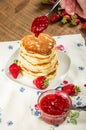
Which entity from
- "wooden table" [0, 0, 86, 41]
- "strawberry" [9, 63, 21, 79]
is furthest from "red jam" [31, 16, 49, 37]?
"wooden table" [0, 0, 86, 41]

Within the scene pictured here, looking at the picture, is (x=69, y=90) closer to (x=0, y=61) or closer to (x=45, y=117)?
(x=45, y=117)

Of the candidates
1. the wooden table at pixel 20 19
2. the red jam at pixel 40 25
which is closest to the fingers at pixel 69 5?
the red jam at pixel 40 25

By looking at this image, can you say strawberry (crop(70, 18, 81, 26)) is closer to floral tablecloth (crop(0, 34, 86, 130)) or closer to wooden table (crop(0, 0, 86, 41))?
wooden table (crop(0, 0, 86, 41))

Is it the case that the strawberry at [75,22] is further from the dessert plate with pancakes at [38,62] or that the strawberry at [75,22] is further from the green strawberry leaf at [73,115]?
the green strawberry leaf at [73,115]

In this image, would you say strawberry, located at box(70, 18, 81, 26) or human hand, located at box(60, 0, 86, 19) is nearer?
human hand, located at box(60, 0, 86, 19)

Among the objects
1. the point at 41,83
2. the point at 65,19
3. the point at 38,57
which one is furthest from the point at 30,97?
the point at 65,19

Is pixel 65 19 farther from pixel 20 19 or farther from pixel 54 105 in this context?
pixel 54 105
